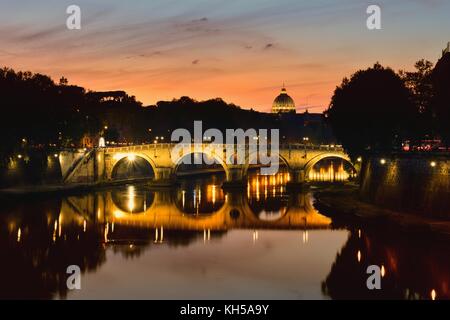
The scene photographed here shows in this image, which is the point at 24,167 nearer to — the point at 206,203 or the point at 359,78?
the point at 206,203

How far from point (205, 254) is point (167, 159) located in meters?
36.0

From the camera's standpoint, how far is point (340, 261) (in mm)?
33344

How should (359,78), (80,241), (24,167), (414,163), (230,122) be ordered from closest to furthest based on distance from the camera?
(80,241) → (414,163) → (359,78) → (24,167) → (230,122)

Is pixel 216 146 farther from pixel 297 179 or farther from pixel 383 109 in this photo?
pixel 383 109

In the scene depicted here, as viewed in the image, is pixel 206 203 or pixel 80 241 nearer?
pixel 80 241

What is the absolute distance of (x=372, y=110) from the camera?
53.3 m

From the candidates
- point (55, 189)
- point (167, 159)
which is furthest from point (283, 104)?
point (55, 189)

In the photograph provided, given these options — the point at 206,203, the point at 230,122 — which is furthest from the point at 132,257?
the point at 230,122

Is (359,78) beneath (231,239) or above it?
above

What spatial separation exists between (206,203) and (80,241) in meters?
19.4

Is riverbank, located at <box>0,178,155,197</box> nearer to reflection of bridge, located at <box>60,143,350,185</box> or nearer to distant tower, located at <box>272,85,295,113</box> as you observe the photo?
reflection of bridge, located at <box>60,143,350,185</box>

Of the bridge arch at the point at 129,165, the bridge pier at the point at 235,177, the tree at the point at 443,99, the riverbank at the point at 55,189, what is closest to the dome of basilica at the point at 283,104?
the bridge arch at the point at 129,165

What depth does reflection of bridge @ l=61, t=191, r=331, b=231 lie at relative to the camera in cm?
4547
